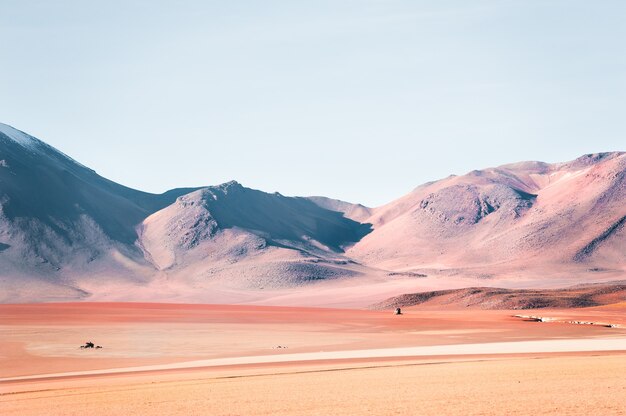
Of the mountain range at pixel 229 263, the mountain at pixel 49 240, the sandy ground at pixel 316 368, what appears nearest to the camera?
the sandy ground at pixel 316 368

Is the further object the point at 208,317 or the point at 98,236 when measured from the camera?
the point at 98,236

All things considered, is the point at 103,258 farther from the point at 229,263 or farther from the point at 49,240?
the point at 229,263

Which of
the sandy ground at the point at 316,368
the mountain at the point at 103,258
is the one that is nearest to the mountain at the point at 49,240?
the mountain at the point at 103,258

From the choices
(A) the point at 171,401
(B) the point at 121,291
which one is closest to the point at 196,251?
(B) the point at 121,291

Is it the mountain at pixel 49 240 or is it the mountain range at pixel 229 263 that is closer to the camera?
the mountain range at pixel 229 263

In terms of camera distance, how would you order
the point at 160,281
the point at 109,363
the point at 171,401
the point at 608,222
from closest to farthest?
1. the point at 171,401
2. the point at 109,363
3. the point at 160,281
4. the point at 608,222

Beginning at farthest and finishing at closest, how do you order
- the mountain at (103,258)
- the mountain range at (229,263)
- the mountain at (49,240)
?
the mountain at (49,240)
the mountain at (103,258)
the mountain range at (229,263)

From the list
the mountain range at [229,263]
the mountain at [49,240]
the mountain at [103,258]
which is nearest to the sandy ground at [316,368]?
the mountain range at [229,263]

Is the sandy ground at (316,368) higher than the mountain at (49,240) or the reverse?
the reverse

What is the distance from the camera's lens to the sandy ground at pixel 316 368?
21.7m

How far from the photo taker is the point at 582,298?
99750 millimetres

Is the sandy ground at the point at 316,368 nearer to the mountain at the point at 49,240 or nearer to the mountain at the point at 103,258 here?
the mountain at the point at 103,258

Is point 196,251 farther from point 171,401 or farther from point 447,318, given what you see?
point 171,401

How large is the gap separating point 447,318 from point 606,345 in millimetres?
35812
